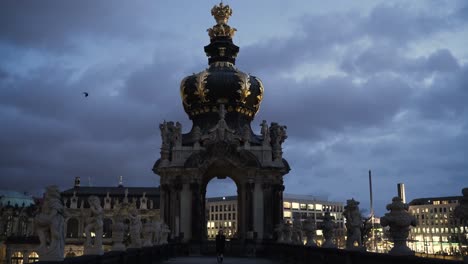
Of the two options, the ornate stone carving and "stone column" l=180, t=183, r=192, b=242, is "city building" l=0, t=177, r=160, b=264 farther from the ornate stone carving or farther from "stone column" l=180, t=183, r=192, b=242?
the ornate stone carving

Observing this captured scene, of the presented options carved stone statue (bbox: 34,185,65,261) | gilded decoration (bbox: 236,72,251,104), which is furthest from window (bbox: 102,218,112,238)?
carved stone statue (bbox: 34,185,65,261)

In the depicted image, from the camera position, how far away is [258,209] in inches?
1661

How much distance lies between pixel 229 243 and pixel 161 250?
1133cm

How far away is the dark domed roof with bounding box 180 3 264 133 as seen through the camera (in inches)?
1895

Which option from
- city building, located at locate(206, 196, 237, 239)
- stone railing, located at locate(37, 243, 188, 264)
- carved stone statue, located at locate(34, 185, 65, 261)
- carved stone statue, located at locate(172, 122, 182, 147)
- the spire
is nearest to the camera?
stone railing, located at locate(37, 243, 188, 264)

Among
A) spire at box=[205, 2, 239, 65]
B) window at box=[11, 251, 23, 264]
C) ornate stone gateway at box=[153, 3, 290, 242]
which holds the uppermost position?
spire at box=[205, 2, 239, 65]

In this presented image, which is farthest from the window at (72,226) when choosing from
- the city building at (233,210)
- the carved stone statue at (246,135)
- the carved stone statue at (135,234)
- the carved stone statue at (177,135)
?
the carved stone statue at (135,234)

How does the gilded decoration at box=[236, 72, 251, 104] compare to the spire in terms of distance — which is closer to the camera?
the gilded decoration at box=[236, 72, 251, 104]

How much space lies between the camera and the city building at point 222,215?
145500mm

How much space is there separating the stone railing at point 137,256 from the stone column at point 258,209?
597 centimetres

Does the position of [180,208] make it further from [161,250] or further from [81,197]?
[81,197]

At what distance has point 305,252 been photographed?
79.9 feet

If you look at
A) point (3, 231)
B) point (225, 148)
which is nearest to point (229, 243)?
point (225, 148)

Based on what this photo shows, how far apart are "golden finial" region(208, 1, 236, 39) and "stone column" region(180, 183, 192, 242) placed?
17.5 meters
